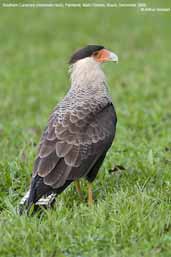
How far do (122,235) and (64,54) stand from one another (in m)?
7.96

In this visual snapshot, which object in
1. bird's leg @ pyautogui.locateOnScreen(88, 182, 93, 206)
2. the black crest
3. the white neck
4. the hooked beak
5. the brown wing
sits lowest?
bird's leg @ pyautogui.locateOnScreen(88, 182, 93, 206)

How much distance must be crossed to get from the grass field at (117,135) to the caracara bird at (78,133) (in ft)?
0.70

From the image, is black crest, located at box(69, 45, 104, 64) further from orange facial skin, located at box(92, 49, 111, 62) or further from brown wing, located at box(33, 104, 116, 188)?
brown wing, located at box(33, 104, 116, 188)

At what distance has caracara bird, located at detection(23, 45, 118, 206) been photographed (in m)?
5.12

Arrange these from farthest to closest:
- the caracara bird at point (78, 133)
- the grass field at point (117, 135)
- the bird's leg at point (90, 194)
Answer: the bird's leg at point (90, 194)
the caracara bird at point (78, 133)
the grass field at point (117, 135)

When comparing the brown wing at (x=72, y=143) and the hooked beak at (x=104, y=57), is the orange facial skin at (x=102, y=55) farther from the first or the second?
the brown wing at (x=72, y=143)

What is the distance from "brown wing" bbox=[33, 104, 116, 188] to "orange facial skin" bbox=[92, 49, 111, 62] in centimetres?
56

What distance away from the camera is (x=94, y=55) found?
19.9ft

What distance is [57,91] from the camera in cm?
993

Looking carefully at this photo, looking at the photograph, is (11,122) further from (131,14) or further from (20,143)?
(131,14)

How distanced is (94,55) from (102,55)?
7cm

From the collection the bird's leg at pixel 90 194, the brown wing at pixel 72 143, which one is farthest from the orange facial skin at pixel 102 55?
the bird's leg at pixel 90 194

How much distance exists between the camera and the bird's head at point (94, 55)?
6000 millimetres

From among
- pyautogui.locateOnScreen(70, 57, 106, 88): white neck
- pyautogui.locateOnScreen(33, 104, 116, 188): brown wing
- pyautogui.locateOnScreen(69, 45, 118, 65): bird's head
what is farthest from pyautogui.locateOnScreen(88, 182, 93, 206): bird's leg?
pyautogui.locateOnScreen(69, 45, 118, 65): bird's head
